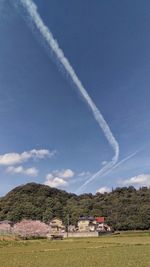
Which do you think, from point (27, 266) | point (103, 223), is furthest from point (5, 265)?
point (103, 223)

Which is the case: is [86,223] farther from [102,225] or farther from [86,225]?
[102,225]

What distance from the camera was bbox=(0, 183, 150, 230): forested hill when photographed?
380 ft

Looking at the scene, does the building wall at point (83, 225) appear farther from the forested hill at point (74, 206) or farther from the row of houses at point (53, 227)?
the forested hill at point (74, 206)

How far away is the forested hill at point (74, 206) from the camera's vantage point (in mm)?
115938

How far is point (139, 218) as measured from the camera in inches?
4429

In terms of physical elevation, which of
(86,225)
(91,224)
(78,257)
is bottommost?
(78,257)

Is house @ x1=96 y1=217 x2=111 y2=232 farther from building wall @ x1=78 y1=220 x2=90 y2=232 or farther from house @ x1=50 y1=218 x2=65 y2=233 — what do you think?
house @ x1=50 y1=218 x2=65 y2=233

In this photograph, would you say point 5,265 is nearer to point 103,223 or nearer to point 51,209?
point 103,223

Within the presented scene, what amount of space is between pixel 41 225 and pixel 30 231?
4.50 m

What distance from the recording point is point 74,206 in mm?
149750

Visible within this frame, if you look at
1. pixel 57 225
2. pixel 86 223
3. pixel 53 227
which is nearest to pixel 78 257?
pixel 53 227

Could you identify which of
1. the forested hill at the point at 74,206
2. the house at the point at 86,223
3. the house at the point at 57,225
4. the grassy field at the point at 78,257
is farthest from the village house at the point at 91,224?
the grassy field at the point at 78,257

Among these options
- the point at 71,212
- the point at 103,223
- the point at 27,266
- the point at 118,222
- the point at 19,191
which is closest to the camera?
the point at 27,266

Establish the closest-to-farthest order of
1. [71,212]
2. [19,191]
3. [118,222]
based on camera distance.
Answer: [118,222]
[71,212]
[19,191]
